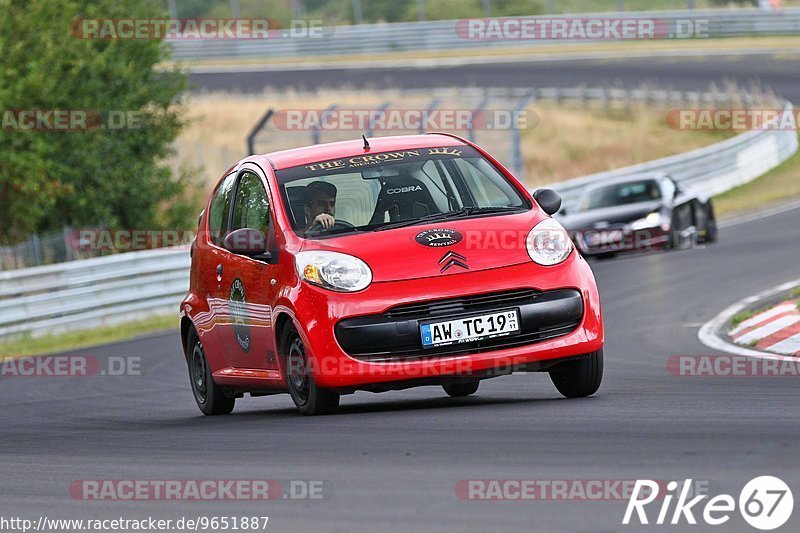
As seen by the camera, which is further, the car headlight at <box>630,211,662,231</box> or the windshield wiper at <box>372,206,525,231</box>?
the car headlight at <box>630,211,662,231</box>

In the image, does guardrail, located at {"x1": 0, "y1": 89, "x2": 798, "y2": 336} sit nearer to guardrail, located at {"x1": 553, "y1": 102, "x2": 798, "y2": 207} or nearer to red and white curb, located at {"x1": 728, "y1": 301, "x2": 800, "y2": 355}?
guardrail, located at {"x1": 553, "y1": 102, "x2": 798, "y2": 207}

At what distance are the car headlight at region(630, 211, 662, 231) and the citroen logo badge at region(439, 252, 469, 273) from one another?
13.9 metres

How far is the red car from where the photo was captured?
8.31 metres

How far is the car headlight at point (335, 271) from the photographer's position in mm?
8367

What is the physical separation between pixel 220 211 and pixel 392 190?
5.39 ft

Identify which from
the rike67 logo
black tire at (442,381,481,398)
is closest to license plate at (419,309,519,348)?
black tire at (442,381,481,398)

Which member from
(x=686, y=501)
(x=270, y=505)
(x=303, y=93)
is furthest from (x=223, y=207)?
(x=303, y=93)

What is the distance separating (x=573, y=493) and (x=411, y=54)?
50.0m

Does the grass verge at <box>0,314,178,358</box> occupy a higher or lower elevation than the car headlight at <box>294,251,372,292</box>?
lower

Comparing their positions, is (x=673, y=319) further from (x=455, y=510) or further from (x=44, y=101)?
(x=44, y=101)

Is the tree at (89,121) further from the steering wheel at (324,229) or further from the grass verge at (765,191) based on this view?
the steering wheel at (324,229)

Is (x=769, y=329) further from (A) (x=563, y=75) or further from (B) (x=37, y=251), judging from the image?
(A) (x=563, y=75)

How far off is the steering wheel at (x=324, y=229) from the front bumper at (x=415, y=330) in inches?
20.3

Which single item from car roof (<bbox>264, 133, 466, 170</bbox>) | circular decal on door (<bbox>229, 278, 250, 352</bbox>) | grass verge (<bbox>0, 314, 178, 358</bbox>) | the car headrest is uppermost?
car roof (<bbox>264, 133, 466, 170</bbox>)
